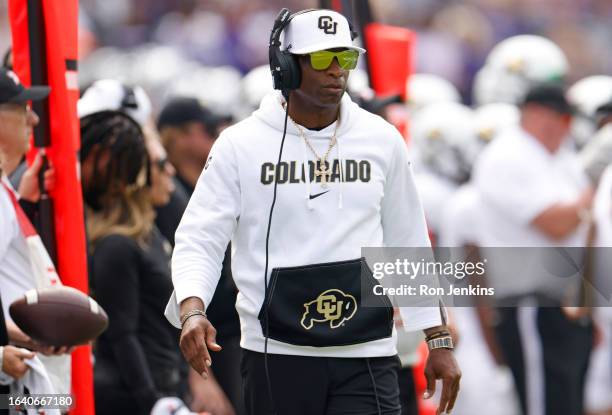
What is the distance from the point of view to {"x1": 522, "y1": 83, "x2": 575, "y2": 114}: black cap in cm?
978

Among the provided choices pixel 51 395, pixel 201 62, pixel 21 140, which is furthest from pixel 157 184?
pixel 201 62

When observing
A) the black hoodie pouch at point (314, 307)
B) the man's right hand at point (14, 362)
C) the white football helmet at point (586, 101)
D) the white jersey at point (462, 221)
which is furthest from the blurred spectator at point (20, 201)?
the white football helmet at point (586, 101)

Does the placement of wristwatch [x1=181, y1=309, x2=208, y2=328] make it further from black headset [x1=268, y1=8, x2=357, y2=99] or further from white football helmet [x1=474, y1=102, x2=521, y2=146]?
white football helmet [x1=474, y1=102, x2=521, y2=146]

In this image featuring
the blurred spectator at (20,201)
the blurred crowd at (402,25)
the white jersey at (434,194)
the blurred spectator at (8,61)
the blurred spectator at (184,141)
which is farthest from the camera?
the blurred crowd at (402,25)

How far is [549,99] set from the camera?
9.79 m

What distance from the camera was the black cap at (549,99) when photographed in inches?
385

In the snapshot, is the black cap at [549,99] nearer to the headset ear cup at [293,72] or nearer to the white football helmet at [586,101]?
the white football helmet at [586,101]

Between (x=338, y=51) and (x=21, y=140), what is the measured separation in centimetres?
147

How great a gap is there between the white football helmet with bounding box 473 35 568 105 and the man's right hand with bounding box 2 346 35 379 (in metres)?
5.95

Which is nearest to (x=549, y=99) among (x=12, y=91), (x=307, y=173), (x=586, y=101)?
(x=586, y=101)

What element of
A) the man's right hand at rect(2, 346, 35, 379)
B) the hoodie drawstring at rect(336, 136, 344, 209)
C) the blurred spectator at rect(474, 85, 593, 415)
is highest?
the hoodie drawstring at rect(336, 136, 344, 209)

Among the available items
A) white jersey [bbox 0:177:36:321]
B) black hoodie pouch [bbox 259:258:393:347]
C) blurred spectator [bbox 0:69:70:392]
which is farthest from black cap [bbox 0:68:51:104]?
black hoodie pouch [bbox 259:258:393:347]

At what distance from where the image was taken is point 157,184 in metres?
7.75

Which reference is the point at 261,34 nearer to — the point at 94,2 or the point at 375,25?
the point at 94,2
